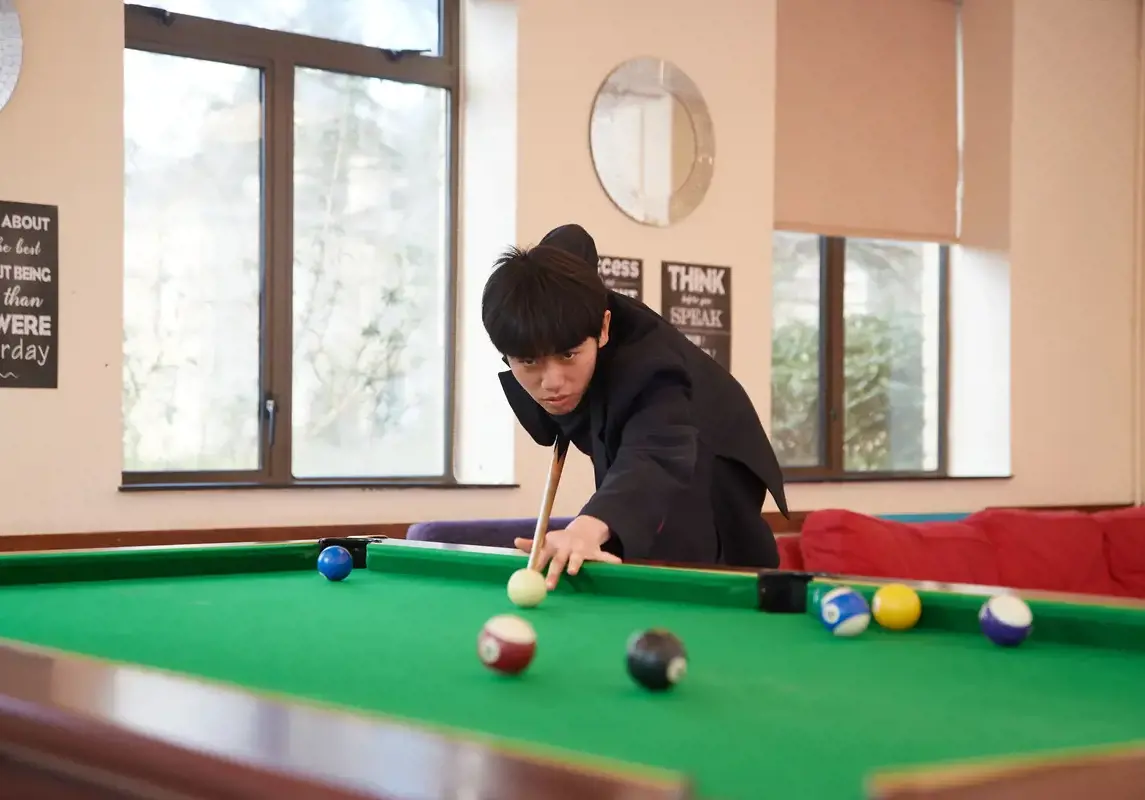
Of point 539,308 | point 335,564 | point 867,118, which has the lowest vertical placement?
point 335,564

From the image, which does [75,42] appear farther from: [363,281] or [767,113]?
[767,113]

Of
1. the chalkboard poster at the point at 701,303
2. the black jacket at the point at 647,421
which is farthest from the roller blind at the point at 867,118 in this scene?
the black jacket at the point at 647,421

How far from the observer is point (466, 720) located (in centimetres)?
127

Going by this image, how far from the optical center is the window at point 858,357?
6.59 metres

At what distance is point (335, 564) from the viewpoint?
8.39 feet

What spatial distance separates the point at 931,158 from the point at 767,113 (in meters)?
1.25

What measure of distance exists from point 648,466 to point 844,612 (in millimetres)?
829

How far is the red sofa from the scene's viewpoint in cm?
422

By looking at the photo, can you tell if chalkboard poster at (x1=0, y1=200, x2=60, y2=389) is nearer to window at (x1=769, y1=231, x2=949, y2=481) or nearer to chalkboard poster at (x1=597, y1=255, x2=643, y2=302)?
chalkboard poster at (x1=597, y1=255, x2=643, y2=302)

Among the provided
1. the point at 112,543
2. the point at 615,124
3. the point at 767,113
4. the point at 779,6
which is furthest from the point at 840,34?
the point at 112,543

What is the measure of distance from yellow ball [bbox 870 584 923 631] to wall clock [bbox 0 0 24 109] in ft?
10.4

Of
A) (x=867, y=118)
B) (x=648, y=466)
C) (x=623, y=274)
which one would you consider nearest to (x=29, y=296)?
(x=623, y=274)

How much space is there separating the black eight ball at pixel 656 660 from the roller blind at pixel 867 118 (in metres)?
4.98

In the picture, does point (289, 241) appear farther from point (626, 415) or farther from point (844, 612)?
point (844, 612)
